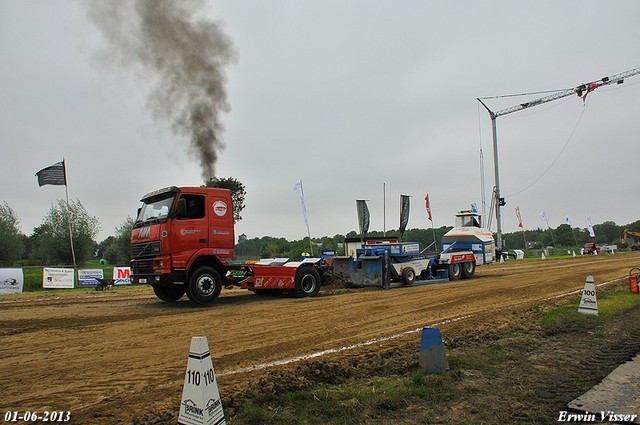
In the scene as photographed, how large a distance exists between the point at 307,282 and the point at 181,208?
456cm

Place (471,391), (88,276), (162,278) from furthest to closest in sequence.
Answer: (88,276)
(162,278)
(471,391)

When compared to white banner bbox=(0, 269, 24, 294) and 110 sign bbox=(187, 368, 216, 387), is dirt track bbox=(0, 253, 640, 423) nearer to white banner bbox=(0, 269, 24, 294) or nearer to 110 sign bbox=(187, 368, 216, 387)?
110 sign bbox=(187, 368, 216, 387)

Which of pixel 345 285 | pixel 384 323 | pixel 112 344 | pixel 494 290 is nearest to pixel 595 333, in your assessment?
pixel 384 323

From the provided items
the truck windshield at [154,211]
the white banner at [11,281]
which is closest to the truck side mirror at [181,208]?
the truck windshield at [154,211]

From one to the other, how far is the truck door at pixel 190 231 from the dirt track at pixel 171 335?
1349mm

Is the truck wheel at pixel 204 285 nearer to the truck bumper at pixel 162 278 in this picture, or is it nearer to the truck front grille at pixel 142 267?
the truck bumper at pixel 162 278

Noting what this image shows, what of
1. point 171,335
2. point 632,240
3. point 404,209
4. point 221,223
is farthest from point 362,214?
point 632,240

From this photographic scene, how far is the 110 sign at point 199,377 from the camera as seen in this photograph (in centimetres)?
358

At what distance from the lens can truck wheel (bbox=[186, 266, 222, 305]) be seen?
1143cm

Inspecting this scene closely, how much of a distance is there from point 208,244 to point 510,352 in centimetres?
770

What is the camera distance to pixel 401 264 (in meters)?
17.0

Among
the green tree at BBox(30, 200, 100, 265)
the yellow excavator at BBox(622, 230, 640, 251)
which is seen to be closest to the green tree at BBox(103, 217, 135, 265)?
the green tree at BBox(30, 200, 100, 265)

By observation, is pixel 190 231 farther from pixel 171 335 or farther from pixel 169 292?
pixel 171 335

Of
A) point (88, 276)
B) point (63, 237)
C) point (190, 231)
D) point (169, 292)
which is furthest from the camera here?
point (63, 237)
